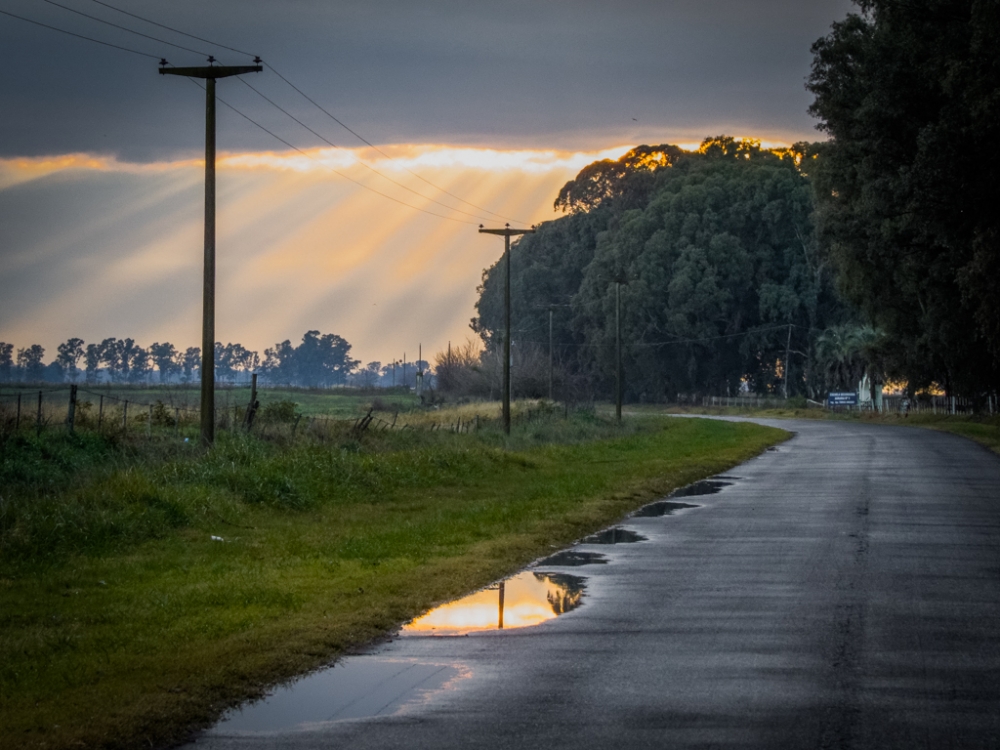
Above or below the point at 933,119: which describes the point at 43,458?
below

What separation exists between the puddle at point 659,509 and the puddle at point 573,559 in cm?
514

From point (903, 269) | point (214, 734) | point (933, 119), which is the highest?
point (933, 119)

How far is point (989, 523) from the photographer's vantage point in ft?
62.9

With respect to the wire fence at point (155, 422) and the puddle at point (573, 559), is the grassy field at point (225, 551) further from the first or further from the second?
the wire fence at point (155, 422)

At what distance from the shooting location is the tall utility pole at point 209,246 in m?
23.8

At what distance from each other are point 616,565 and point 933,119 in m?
25.6

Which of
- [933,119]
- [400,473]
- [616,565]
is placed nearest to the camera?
[616,565]

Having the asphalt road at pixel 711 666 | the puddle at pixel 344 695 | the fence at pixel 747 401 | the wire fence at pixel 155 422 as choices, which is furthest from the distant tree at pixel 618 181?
the puddle at pixel 344 695

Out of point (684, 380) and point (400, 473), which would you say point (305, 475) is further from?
point (684, 380)

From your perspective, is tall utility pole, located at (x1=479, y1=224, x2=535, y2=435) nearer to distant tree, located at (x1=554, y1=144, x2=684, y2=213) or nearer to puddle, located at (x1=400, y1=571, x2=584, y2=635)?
puddle, located at (x1=400, y1=571, x2=584, y2=635)

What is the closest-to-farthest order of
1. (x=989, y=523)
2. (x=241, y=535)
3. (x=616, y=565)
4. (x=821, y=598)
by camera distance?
1. (x=821, y=598)
2. (x=616, y=565)
3. (x=241, y=535)
4. (x=989, y=523)

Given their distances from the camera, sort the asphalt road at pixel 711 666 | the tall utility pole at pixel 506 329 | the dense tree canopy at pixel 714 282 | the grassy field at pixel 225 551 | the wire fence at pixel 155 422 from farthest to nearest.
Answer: the dense tree canopy at pixel 714 282 < the tall utility pole at pixel 506 329 < the wire fence at pixel 155 422 < the grassy field at pixel 225 551 < the asphalt road at pixel 711 666

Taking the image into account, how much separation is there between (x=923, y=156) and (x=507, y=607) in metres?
25.2

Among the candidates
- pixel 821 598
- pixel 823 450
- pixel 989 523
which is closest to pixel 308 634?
pixel 821 598
